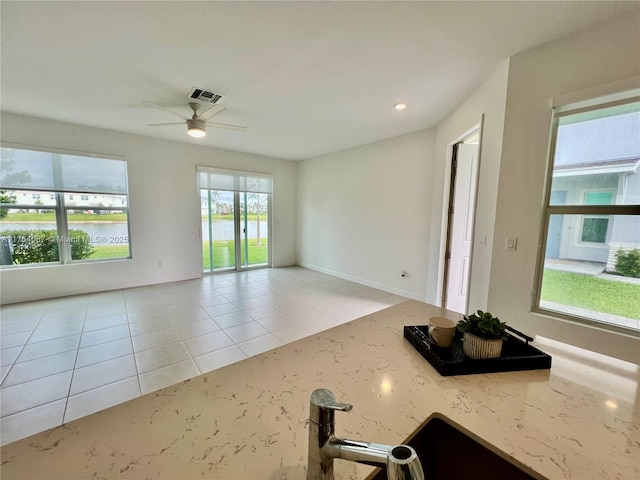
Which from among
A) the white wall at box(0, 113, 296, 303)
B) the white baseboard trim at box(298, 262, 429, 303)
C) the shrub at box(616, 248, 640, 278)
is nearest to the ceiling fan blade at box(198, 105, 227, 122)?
the white wall at box(0, 113, 296, 303)

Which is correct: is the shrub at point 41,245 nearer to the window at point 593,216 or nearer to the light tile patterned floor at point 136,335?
the light tile patterned floor at point 136,335

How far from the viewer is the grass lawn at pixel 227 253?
5.58 metres

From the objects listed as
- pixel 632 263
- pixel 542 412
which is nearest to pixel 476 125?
pixel 632 263

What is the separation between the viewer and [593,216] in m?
1.97

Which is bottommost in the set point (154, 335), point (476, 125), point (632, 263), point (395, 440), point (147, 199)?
point (154, 335)

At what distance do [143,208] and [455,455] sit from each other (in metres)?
5.36

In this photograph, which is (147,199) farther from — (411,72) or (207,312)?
(411,72)

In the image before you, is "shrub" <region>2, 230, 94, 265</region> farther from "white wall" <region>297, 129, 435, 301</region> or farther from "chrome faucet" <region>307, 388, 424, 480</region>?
"chrome faucet" <region>307, 388, 424, 480</region>

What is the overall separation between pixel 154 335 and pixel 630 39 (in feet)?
15.3

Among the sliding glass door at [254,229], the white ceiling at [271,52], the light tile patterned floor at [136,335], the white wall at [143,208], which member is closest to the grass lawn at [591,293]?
the white ceiling at [271,52]

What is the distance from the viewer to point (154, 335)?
2.92 metres

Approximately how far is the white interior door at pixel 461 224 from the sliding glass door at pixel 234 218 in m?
4.10

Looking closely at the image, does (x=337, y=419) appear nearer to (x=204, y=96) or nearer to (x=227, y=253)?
(x=204, y=96)

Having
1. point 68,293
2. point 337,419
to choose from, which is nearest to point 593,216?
point 337,419
